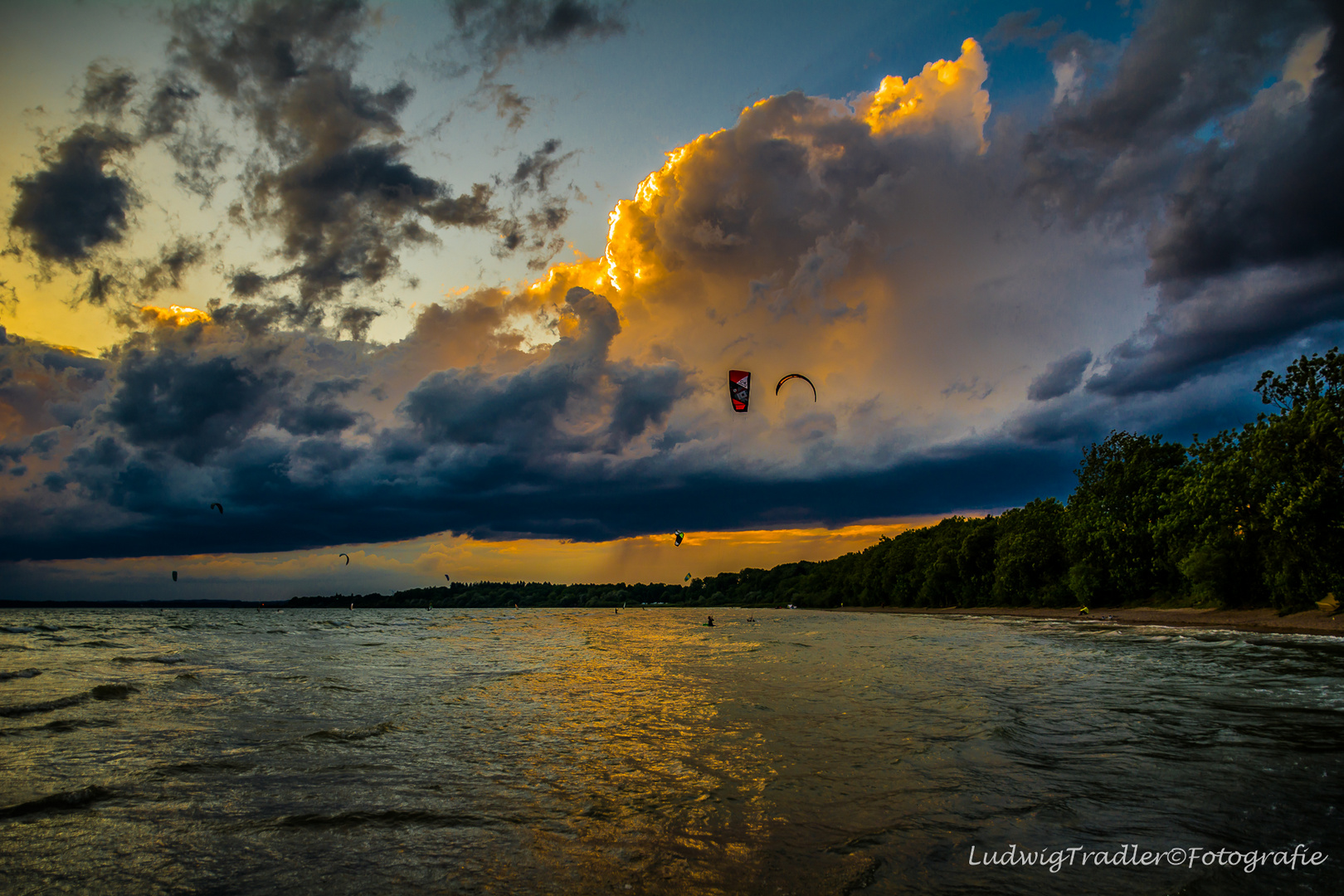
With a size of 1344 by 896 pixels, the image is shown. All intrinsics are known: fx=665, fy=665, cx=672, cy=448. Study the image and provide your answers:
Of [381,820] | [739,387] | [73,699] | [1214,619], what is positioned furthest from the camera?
[1214,619]

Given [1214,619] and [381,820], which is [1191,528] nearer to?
[1214,619]

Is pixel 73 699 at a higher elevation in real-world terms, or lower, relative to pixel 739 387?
lower

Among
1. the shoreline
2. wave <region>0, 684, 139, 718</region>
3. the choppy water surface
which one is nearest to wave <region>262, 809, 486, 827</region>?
the choppy water surface

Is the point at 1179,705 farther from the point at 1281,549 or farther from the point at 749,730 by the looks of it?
the point at 1281,549

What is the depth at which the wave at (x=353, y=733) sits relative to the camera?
16.7m

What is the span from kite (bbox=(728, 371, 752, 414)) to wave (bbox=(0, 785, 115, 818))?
83.2 feet

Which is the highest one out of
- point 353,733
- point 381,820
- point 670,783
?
point 381,820

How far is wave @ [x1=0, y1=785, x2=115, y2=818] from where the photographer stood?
1067 centimetres

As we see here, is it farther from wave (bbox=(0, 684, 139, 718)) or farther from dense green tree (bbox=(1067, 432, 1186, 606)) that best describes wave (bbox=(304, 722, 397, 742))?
dense green tree (bbox=(1067, 432, 1186, 606))

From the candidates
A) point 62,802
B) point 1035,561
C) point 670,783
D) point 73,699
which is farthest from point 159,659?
point 1035,561

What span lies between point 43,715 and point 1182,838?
27399 mm

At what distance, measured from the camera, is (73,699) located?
893 inches

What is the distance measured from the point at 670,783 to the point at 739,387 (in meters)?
23.5

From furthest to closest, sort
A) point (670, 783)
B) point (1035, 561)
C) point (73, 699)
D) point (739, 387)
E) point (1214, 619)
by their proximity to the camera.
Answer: point (1035, 561)
point (1214, 619)
point (739, 387)
point (73, 699)
point (670, 783)
